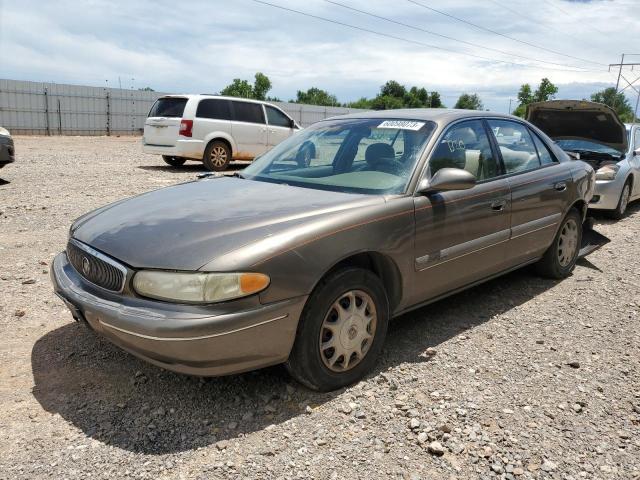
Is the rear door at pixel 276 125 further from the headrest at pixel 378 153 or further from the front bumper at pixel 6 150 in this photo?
the headrest at pixel 378 153

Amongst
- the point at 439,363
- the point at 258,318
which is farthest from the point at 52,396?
the point at 439,363

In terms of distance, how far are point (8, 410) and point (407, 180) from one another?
8.53 ft

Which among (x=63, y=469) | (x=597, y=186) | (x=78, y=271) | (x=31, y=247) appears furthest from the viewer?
(x=597, y=186)

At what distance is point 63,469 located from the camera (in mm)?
2420

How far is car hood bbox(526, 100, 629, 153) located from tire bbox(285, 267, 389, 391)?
668 cm

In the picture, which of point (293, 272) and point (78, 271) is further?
point (78, 271)

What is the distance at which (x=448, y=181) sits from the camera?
11.2 feet

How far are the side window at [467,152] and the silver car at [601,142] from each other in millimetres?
4848

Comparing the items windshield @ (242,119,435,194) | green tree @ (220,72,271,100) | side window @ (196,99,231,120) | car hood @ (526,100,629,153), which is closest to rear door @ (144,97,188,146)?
side window @ (196,99,231,120)

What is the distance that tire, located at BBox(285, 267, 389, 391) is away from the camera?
288cm

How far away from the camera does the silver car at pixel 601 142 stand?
8.30m

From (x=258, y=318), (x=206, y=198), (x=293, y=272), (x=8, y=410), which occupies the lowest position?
(x=8, y=410)

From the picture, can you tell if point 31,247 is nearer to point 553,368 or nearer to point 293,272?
point 293,272

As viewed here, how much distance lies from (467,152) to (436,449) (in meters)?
2.23
